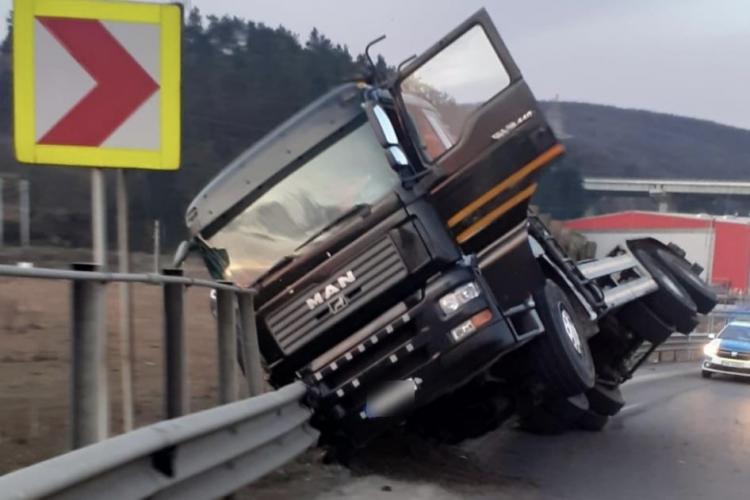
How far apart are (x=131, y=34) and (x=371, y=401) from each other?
131 inches

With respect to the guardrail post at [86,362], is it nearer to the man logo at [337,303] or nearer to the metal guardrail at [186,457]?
the metal guardrail at [186,457]

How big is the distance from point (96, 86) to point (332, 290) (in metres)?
2.80

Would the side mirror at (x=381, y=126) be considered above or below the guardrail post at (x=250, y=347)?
above

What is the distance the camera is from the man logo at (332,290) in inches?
303

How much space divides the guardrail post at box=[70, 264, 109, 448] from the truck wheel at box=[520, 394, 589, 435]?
214 inches

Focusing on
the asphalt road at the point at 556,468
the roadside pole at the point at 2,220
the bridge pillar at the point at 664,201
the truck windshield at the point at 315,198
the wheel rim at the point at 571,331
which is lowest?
the asphalt road at the point at 556,468

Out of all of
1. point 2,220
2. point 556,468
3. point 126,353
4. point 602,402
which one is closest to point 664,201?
point 602,402

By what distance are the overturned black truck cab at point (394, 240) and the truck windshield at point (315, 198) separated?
1cm

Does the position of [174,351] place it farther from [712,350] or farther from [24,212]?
[712,350]

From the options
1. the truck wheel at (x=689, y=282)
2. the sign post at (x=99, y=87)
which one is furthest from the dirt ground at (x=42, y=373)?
the truck wheel at (x=689, y=282)

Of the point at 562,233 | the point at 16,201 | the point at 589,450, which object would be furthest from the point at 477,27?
the point at 16,201

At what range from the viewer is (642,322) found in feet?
42.0

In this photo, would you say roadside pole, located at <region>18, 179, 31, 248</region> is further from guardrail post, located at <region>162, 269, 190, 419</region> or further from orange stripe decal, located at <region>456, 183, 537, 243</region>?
guardrail post, located at <region>162, 269, 190, 419</region>

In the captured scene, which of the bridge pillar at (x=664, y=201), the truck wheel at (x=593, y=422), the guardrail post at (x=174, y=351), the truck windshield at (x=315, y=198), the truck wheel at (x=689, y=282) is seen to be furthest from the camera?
the bridge pillar at (x=664, y=201)
